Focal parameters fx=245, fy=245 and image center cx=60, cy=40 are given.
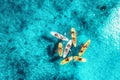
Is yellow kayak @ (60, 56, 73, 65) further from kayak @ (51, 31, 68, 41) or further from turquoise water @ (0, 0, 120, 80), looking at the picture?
kayak @ (51, 31, 68, 41)

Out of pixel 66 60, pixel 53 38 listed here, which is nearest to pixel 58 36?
pixel 53 38

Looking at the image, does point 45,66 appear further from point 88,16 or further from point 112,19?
point 112,19

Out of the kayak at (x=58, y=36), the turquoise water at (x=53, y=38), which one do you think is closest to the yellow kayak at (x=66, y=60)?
the turquoise water at (x=53, y=38)

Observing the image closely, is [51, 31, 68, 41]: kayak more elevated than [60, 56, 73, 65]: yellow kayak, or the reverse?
[51, 31, 68, 41]: kayak

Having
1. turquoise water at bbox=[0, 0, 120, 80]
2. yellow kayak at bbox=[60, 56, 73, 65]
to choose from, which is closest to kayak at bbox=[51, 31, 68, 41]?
turquoise water at bbox=[0, 0, 120, 80]

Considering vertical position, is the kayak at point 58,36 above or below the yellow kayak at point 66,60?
above

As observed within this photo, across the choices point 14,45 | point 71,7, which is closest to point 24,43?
point 14,45

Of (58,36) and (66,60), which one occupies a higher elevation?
(58,36)

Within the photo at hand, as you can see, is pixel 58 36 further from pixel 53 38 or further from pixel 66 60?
pixel 66 60

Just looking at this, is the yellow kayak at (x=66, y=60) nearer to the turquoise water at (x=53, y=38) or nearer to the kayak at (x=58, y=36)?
the turquoise water at (x=53, y=38)
